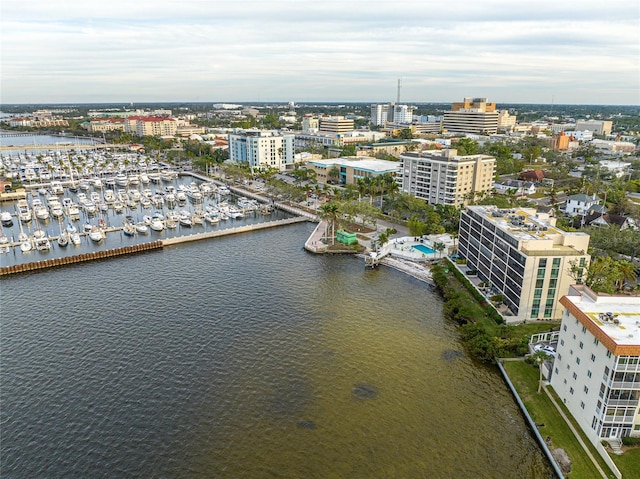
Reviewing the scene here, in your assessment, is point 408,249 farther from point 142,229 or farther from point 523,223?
point 142,229

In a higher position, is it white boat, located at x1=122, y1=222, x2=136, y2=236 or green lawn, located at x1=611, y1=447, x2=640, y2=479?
white boat, located at x1=122, y1=222, x2=136, y2=236

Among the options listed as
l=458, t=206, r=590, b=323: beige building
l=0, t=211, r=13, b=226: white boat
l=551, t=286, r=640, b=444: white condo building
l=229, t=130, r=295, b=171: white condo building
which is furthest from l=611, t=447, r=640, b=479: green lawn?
l=229, t=130, r=295, b=171: white condo building

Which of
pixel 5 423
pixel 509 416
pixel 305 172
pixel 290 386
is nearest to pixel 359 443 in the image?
pixel 290 386

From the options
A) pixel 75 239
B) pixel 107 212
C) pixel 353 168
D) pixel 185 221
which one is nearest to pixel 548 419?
pixel 185 221

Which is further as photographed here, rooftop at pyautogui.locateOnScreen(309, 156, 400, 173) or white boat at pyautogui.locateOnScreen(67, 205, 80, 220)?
rooftop at pyautogui.locateOnScreen(309, 156, 400, 173)

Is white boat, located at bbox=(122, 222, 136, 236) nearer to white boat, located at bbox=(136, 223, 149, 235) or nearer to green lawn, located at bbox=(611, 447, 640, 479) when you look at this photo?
white boat, located at bbox=(136, 223, 149, 235)

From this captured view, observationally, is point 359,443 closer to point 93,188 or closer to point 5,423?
point 5,423

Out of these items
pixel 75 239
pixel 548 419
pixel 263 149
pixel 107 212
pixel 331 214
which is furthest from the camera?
pixel 263 149
